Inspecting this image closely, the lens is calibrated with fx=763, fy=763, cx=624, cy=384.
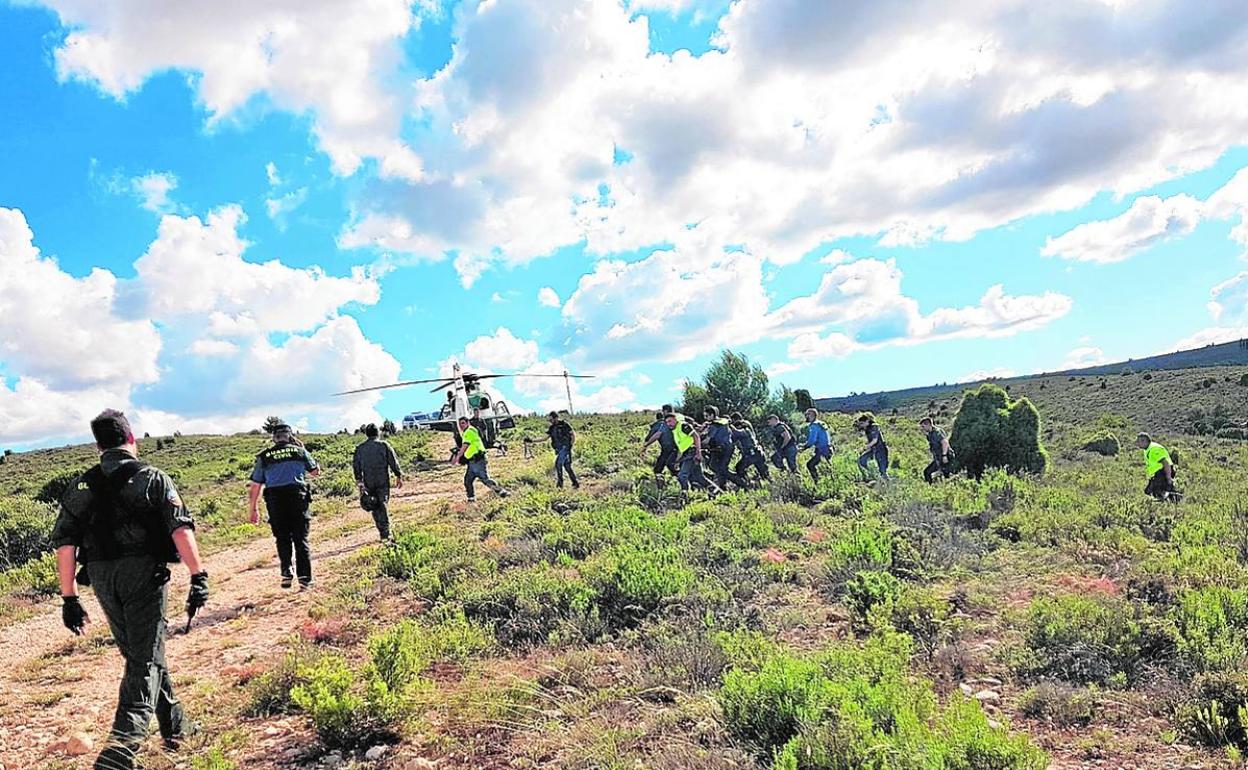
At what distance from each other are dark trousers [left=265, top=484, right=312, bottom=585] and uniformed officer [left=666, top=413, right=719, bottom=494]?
26.4ft

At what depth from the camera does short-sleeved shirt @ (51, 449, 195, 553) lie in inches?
186

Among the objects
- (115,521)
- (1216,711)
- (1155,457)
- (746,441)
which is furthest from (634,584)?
(1155,457)

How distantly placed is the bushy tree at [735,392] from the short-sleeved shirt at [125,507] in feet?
76.8

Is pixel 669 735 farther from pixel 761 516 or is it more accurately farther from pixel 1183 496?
pixel 1183 496

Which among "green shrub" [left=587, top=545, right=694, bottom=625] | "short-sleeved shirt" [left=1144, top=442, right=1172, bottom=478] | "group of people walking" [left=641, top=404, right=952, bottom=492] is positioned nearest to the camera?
"green shrub" [left=587, top=545, right=694, bottom=625]

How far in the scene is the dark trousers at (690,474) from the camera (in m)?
15.6

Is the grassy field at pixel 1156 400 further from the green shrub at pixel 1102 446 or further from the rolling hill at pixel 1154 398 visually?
the green shrub at pixel 1102 446

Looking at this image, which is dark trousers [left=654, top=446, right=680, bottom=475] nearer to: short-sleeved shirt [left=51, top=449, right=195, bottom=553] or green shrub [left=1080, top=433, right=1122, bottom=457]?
short-sleeved shirt [left=51, top=449, right=195, bottom=553]

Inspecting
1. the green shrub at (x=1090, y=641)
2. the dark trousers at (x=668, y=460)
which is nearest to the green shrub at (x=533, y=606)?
the green shrub at (x=1090, y=641)

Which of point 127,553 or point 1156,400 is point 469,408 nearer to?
point 127,553

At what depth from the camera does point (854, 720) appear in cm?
438

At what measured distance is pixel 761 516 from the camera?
1228cm

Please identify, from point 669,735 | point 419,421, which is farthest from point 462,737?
point 419,421

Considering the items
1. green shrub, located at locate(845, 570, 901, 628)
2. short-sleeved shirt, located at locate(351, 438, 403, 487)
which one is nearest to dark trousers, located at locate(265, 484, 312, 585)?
short-sleeved shirt, located at locate(351, 438, 403, 487)
